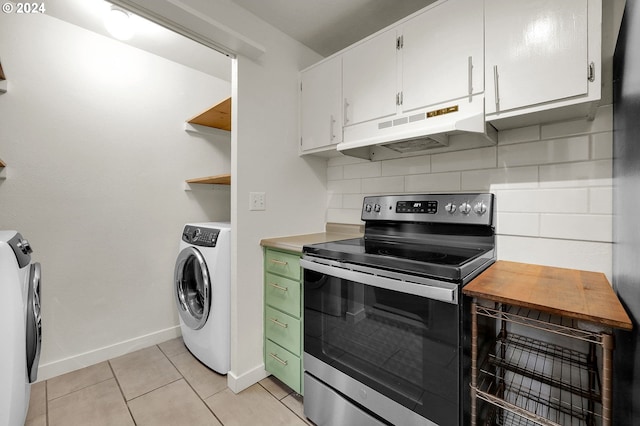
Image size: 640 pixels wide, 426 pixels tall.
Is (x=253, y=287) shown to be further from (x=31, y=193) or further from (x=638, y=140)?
(x=638, y=140)

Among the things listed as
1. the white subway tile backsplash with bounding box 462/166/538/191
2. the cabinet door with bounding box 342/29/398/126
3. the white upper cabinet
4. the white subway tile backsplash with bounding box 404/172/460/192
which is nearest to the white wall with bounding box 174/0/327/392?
the cabinet door with bounding box 342/29/398/126

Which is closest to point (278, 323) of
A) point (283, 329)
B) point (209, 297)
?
point (283, 329)

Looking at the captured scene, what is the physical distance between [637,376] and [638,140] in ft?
2.02

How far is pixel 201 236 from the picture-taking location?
2.01 metres

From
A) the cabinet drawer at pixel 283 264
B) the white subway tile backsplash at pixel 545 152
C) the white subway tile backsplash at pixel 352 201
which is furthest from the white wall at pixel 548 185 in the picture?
the cabinet drawer at pixel 283 264

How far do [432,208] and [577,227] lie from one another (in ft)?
2.03

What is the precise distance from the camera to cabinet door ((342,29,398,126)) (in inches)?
61.6

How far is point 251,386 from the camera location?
5.89 ft

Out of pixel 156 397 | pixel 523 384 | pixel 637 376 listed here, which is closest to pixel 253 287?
pixel 156 397

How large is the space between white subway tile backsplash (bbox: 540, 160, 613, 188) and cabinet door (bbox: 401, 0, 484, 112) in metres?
0.52

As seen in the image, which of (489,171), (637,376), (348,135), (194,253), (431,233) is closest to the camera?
(637,376)

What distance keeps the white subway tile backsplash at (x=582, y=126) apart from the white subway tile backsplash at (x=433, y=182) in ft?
1.46

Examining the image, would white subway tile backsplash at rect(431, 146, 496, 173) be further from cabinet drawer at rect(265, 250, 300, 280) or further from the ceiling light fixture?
the ceiling light fixture

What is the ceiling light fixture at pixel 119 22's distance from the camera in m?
1.71
